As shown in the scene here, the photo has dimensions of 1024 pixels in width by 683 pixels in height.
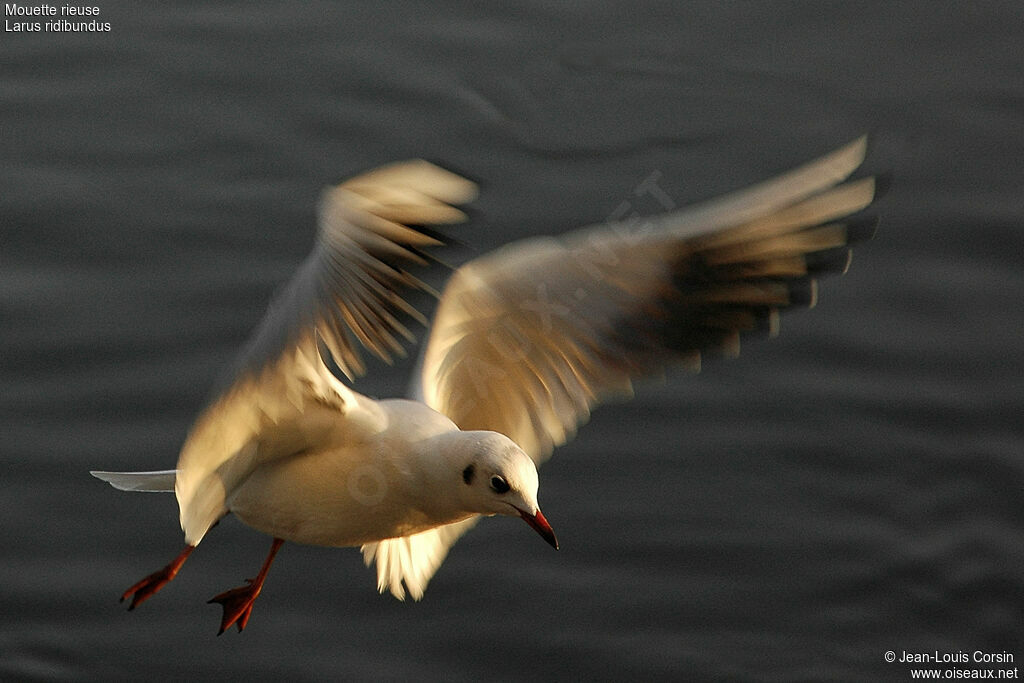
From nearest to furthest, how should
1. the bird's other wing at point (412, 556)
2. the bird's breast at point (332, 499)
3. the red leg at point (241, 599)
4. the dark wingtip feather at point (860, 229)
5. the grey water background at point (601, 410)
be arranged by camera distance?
the dark wingtip feather at point (860, 229) < the bird's breast at point (332, 499) < the red leg at point (241, 599) < the bird's other wing at point (412, 556) < the grey water background at point (601, 410)

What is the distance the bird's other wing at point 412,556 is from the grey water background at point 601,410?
59.3 inches

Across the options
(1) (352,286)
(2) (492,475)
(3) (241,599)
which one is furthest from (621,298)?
(3) (241,599)

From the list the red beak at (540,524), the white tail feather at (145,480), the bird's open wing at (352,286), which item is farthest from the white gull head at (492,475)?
the white tail feather at (145,480)

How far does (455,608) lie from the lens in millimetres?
6570

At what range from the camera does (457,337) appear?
4461 millimetres

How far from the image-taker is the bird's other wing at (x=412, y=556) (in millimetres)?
4926

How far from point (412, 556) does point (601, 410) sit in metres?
2.28

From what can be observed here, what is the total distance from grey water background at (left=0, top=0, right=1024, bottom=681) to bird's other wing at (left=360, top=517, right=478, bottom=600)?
1.51 meters

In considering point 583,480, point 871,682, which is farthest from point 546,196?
point 871,682

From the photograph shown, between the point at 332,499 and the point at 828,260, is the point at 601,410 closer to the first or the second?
the point at 332,499

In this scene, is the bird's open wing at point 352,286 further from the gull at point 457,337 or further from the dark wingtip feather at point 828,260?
the dark wingtip feather at point 828,260

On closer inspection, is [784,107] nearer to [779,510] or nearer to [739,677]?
[779,510]

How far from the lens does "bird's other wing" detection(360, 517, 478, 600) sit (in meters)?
4.93

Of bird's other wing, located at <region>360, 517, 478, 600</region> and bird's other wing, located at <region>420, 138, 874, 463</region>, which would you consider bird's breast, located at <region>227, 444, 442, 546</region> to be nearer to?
bird's other wing, located at <region>420, 138, 874, 463</region>
